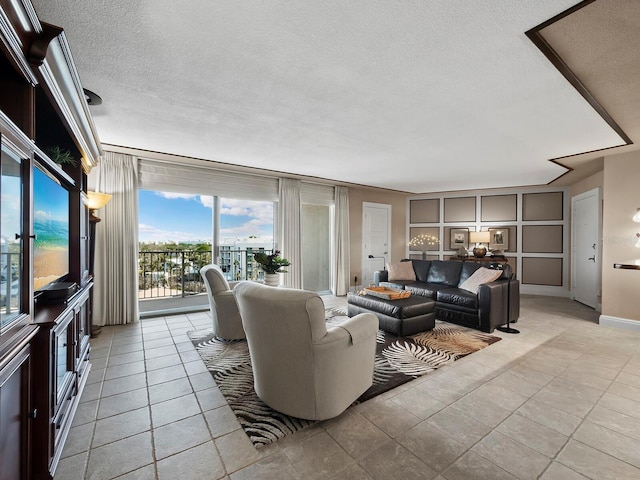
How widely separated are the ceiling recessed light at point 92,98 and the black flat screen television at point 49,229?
83 centimetres

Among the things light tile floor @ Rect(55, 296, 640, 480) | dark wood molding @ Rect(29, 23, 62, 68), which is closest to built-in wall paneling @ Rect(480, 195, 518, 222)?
light tile floor @ Rect(55, 296, 640, 480)

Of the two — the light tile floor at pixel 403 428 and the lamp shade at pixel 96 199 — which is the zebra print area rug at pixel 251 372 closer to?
the light tile floor at pixel 403 428

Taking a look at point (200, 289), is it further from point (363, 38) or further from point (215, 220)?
point (363, 38)

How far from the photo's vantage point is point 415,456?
1.67 meters

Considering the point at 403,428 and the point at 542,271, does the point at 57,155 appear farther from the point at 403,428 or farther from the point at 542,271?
the point at 542,271

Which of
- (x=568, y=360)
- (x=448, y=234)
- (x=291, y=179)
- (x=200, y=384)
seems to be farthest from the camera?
(x=448, y=234)

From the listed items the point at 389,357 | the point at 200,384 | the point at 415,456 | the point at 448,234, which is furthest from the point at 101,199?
the point at 448,234

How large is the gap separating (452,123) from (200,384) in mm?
3442

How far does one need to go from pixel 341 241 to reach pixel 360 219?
0.87 meters

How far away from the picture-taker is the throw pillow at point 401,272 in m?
5.44

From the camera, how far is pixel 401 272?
548 centimetres

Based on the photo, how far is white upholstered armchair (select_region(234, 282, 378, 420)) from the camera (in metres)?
1.81

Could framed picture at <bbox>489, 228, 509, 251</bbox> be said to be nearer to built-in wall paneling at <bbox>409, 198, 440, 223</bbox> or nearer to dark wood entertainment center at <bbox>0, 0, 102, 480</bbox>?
built-in wall paneling at <bbox>409, 198, 440, 223</bbox>

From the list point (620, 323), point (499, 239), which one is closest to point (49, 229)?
point (620, 323)
